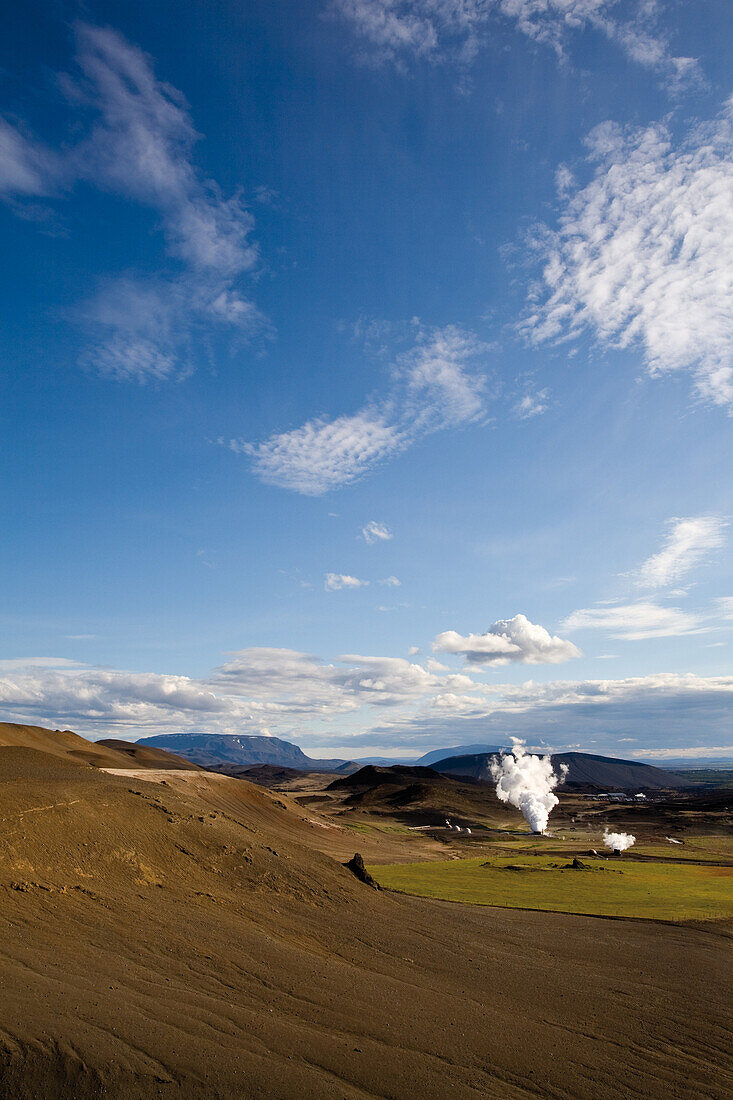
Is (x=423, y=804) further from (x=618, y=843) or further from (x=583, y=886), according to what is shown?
(x=583, y=886)

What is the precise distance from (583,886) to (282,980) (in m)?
35.6

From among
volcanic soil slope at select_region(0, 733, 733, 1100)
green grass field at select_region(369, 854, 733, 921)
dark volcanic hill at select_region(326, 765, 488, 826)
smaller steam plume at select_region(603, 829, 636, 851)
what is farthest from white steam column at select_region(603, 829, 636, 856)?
volcanic soil slope at select_region(0, 733, 733, 1100)

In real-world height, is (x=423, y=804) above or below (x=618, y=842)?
below

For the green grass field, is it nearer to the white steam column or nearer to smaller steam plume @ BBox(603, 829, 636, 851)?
the white steam column

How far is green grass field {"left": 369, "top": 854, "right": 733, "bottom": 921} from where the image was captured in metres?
37.5

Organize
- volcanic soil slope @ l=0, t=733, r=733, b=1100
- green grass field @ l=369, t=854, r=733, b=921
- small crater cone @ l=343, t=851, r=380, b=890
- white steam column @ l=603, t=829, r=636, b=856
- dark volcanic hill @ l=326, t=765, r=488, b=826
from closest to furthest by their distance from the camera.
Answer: volcanic soil slope @ l=0, t=733, r=733, b=1100, small crater cone @ l=343, t=851, r=380, b=890, green grass field @ l=369, t=854, r=733, b=921, white steam column @ l=603, t=829, r=636, b=856, dark volcanic hill @ l=326, t=765, r=488, b=826

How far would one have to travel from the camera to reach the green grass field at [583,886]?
3750cm

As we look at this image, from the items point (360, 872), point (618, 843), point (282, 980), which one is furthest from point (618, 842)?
point (282, 980)

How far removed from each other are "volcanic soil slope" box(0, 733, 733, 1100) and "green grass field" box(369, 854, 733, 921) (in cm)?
521

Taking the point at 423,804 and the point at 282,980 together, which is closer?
the point at 282,980

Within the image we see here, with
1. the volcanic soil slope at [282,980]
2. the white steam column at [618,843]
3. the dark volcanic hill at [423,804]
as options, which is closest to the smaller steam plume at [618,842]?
the white steam column at [618,843]

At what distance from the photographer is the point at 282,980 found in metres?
18.8

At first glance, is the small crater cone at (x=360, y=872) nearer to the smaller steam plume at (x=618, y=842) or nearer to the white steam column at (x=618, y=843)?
the white steam column at (x=618, y=843)

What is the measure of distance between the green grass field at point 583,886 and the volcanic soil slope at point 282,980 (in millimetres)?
5208
